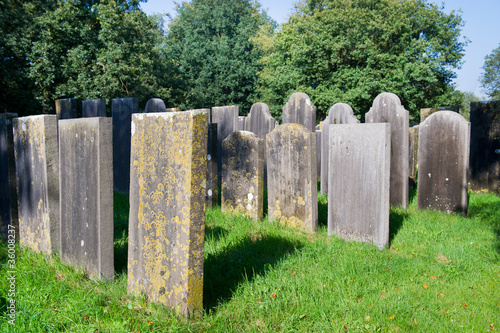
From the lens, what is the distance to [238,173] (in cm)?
586

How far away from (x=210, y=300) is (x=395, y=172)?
468cm

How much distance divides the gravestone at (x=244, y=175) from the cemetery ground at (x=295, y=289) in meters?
0.99

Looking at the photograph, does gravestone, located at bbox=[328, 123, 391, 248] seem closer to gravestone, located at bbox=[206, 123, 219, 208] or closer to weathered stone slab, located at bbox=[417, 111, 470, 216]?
weathered stone slab, located at bbox=[417, 111, 470, 216]

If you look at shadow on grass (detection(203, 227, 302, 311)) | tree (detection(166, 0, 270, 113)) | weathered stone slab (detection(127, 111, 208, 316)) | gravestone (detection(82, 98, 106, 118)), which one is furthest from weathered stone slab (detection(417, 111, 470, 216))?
tree (detection(166, 0, 270, 113))

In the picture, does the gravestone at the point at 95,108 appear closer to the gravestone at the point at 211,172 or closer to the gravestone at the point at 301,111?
the gravestone at the point at 211,172

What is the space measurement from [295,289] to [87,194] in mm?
2057

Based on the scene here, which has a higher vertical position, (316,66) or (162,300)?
(316,66)

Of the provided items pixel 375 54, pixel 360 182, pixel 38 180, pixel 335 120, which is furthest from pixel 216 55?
pixel 38 180

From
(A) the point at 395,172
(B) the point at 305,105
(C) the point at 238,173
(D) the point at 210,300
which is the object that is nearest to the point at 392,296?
(D) the point at 210,300

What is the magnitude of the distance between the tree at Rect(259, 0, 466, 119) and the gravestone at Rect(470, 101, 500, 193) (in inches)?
525

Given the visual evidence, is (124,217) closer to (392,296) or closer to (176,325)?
(176,325)

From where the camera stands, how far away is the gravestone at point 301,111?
25.3ft

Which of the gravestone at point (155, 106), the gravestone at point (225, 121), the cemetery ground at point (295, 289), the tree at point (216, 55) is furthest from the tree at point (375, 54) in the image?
the cemetery ground at point (295, 289)

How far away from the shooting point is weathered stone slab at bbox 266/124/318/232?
5.11 m
